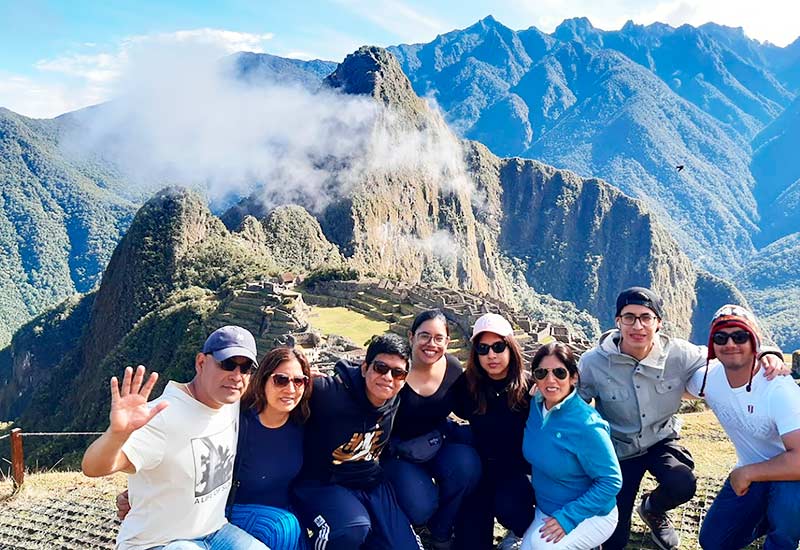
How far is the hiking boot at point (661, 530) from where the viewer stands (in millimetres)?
5730

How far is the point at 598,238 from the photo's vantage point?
460ft

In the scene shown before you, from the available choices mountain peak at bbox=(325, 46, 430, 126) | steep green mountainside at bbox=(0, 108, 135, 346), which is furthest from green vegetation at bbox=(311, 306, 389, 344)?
steep green mountainside at bbox=(0, 108, 135, 346)

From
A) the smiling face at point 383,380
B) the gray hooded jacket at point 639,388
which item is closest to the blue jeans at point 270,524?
the smiling face at point 383,380

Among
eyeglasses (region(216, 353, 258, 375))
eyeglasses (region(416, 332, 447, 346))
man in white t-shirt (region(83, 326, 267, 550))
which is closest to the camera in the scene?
man in white t-shirt (region(83, 326, 267, 550))

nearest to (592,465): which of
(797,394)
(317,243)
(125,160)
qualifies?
(797,394)

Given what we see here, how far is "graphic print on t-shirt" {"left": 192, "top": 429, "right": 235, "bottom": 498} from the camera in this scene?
4480mm

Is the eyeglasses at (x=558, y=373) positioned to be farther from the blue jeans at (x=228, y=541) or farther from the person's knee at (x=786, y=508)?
the blue jeans at (x=228, y=541)

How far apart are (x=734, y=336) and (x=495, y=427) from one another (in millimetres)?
2066

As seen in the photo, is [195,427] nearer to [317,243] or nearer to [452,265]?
[317,243]

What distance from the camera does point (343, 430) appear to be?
5.16m

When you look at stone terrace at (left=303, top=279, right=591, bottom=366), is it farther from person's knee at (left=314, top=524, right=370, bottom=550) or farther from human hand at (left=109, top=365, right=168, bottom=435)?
human hand at (left=109, top=365, right=168, bottom=435)

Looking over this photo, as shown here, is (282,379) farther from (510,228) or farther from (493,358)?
(510,228)

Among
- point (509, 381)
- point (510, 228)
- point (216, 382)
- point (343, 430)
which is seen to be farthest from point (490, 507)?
point (510, 228)

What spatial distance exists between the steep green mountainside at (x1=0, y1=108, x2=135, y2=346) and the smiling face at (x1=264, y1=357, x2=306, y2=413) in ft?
377
